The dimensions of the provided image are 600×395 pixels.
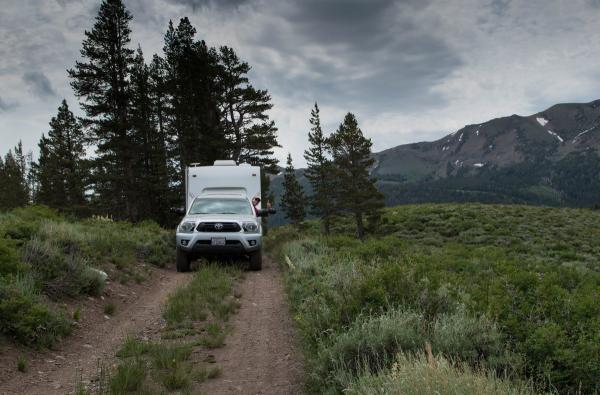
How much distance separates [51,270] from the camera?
7.70 metres

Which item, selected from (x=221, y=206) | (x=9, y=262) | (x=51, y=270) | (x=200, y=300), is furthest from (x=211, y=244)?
(x=9, y=262)

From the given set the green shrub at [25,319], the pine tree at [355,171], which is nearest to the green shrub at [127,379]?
the green shrub at [25,319]

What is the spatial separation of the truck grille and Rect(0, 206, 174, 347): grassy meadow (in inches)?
72.3

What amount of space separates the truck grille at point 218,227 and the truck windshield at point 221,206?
1.12 metres

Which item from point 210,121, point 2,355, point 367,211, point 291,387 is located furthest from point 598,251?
point 210,121

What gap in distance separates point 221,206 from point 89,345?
755cm

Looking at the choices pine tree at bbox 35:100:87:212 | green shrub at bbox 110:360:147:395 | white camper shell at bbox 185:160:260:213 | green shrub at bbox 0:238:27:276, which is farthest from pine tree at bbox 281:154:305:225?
green shrub at bbox 110:360:147:395

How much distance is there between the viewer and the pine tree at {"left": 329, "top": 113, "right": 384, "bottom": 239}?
38.6 metres

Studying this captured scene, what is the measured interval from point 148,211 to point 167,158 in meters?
4.92

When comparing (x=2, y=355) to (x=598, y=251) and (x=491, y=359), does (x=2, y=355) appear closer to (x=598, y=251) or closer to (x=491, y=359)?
(x=491, y=359)

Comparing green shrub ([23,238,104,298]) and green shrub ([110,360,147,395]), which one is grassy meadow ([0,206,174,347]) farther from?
green shrub ([110,360,147,395])

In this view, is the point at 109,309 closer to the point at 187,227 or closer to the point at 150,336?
the point at 150,336

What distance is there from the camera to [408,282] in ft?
20.2

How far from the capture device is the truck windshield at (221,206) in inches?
521
